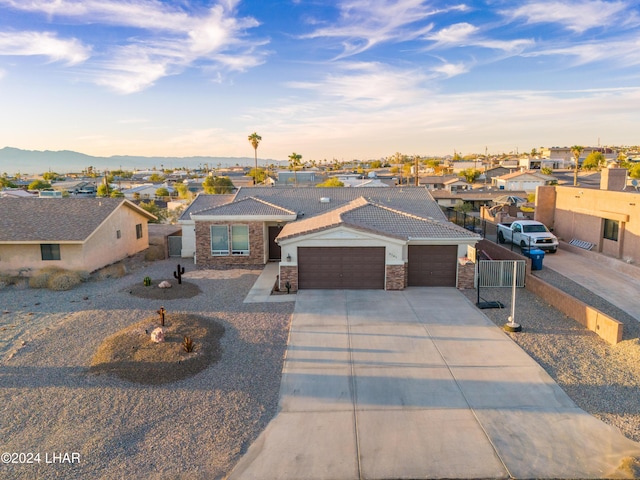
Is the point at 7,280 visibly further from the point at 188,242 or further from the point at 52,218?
the point at 188,242

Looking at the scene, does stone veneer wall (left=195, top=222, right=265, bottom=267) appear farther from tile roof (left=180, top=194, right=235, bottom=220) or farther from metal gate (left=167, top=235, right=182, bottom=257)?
tile roof (left=180, top=194, right=235, bottom=220)

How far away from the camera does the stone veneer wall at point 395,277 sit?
61.8 ft

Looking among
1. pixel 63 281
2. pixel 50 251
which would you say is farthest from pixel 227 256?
pixel 50 251

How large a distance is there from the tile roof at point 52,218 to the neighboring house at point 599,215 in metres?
27.8

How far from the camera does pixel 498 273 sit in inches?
769

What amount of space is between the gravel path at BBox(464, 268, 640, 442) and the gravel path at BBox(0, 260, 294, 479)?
7.33 metres

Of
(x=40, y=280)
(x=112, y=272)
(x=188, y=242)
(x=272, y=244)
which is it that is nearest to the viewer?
(x=40, y=280)

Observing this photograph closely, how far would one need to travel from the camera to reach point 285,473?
24.9 ft

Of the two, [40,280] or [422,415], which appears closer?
[422,415]

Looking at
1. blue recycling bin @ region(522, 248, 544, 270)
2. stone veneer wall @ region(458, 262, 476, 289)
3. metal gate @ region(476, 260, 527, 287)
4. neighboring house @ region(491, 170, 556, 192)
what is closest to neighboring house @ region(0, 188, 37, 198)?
stone veneer wall @ region(458, 262, 476, 289)

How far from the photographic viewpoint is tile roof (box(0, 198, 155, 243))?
70.3ft

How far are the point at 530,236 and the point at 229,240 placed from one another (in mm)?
17900

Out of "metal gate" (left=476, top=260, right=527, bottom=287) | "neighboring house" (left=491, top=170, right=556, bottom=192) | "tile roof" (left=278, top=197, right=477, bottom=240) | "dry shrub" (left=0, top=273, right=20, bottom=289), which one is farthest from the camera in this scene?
"neighboring house" (left=491, top=170, right=556, bottom=192)

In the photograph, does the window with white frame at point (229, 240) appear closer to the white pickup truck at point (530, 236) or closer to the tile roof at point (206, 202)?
the tile roof at point (206, 202)
